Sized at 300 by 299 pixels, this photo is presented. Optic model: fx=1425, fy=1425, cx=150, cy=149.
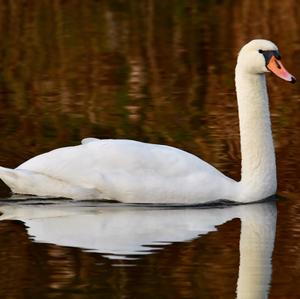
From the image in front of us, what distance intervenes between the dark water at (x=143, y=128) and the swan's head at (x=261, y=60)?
3.10 ft

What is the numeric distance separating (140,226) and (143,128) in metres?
3.60

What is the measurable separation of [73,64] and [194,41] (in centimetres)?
280

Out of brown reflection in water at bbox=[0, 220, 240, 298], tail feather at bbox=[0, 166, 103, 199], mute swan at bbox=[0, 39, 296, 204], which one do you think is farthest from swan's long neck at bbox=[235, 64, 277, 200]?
brown reflection in water at bbox=[0, 220, 240, 298]

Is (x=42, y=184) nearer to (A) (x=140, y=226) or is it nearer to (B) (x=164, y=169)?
(B) (x=164, y=169)

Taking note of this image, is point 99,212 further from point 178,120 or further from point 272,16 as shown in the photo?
point 272,16

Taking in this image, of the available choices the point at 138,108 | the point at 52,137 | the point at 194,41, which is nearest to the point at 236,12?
the point at 194,41

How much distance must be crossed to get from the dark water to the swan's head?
94 centimetres

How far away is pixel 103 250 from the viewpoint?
29.0 feet

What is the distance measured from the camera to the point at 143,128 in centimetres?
1312

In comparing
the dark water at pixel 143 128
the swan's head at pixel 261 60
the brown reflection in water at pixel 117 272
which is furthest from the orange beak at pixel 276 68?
the brown reflection in water at pixel 117 272

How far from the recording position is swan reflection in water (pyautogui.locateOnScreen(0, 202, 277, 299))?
885 centimetres

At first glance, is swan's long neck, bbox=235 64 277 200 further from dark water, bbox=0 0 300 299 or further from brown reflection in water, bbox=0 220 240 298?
brown reflection in water, bbox=0 220 240 298

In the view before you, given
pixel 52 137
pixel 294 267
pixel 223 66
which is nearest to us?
pixel 294 267

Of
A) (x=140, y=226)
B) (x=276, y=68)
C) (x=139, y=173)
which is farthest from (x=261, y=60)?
(x=140, y=226)
